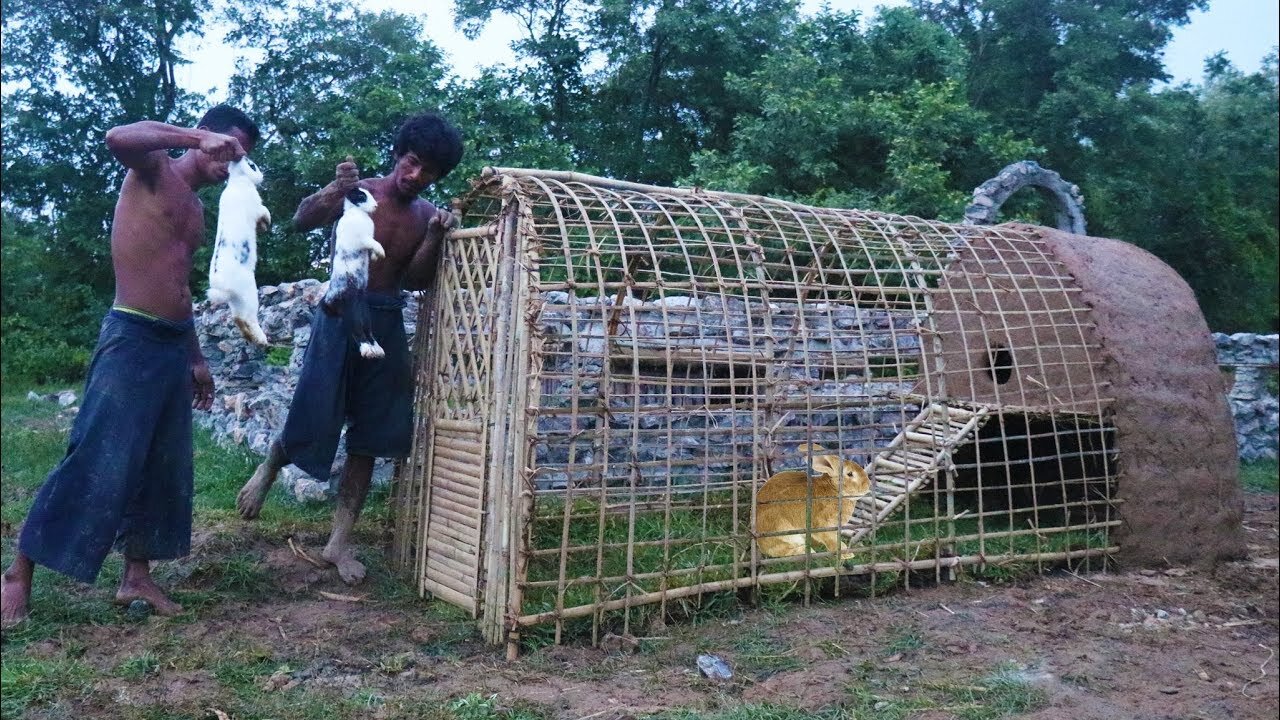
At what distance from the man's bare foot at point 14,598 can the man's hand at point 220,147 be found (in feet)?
5.89

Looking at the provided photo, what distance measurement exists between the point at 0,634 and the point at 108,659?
1.14 feet

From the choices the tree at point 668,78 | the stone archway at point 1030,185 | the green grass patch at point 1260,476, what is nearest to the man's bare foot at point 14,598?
the tree at point 668,78

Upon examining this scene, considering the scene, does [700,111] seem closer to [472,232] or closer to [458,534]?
[472,232]

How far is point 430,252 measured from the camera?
184 inches

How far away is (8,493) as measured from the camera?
5.68 m

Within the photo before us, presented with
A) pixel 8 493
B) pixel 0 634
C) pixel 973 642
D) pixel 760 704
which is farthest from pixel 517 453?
pixel 8 493

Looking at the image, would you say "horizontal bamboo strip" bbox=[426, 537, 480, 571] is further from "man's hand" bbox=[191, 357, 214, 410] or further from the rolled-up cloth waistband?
the rolled-up cloth waistband

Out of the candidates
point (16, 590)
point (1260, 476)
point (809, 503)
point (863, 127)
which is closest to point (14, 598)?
point (16, 590)

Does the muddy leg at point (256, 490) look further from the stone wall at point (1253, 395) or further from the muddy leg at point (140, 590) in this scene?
the stone wall at point (1253, 395)

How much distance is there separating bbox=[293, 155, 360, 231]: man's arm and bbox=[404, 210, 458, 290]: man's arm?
56 cm

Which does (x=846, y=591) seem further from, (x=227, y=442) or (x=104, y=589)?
(x=227, y=442)

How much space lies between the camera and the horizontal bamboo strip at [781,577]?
12.9 feet

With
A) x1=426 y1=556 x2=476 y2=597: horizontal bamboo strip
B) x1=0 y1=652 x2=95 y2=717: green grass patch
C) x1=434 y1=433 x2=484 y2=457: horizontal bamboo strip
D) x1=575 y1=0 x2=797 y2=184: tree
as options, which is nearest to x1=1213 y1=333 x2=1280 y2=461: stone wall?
x1=575 y1=0 x2=797 y2=184: tree

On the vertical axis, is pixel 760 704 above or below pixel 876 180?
below
